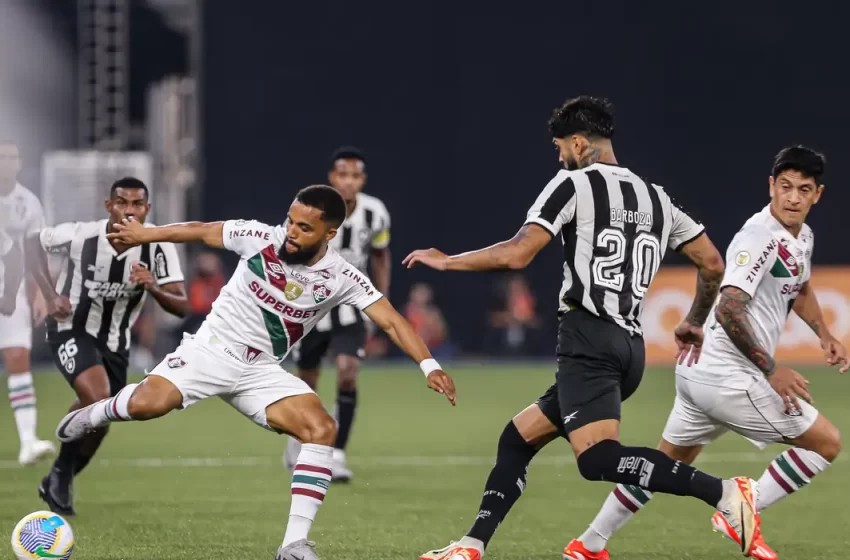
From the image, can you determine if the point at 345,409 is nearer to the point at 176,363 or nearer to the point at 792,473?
the point at 176,363

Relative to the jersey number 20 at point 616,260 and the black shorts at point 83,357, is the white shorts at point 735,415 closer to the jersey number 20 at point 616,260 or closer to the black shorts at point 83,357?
the jersey number 20 at point 616,260

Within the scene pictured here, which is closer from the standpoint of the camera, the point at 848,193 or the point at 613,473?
the point at 613,473

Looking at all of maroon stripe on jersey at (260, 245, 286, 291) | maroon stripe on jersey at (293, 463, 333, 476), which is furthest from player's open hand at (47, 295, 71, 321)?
maroon stripe on jersey at (293, 463, 333, 476)

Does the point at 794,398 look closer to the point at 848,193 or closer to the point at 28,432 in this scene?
the point at 28,432

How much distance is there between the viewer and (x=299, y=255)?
241 inches

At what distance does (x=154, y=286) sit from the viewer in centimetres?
723

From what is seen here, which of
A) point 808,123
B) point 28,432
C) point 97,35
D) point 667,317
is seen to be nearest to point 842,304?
point 667,317

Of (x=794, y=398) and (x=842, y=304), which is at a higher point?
(x=794, y=398)

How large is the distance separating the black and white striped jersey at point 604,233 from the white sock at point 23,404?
205 inches

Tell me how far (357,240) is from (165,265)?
2.36 metres

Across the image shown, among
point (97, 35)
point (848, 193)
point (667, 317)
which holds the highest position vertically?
point (97, 35)

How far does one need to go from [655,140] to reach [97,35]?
10589mm

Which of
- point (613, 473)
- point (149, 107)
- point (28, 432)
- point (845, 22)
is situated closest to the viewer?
point (613, 473)

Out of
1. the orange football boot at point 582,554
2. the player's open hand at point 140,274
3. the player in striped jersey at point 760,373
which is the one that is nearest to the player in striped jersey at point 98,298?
the player's open hand at point 140,274
